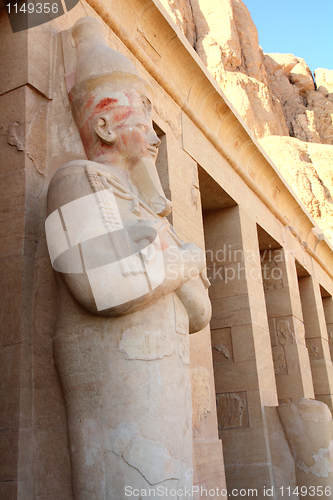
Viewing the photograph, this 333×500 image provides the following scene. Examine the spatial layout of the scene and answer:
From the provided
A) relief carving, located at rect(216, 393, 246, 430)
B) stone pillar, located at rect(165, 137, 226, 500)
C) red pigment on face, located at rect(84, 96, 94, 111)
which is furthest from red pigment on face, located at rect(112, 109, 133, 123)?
relief carving, located at rect(216, 393, 246, 430)

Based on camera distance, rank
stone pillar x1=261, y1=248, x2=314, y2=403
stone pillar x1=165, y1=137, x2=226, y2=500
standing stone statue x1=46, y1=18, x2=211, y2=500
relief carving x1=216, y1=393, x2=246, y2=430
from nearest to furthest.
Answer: standing stone statue x1=46, y1=18, x2=211, y2=500 < stone pillar x1=165, y1=137, x2=226, y2=500 < relief carving x1=216, y1=393, x2=246, y2=430 < stone pillar x1=261, y1=248, x2=314, y2=403

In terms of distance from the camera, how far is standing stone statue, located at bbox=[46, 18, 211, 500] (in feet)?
6.12

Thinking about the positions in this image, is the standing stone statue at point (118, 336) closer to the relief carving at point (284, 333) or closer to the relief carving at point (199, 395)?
the relief carving at point (199, 395)

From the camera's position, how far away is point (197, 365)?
3543 millimetres

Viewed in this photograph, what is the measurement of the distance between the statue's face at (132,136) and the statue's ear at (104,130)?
0.02 metres

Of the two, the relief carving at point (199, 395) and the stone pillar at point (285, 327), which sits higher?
the stone pillar at point (285, 327)

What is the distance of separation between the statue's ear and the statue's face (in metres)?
0.02

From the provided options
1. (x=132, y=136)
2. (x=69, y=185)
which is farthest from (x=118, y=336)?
(x=132, y=136)

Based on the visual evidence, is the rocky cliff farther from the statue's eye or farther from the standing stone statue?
the standing stone statue

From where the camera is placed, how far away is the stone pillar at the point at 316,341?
7430 mm

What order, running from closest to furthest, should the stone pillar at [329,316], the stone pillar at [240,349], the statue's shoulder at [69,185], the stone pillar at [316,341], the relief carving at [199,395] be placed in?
the statue's shoulder at [69,185], the relief carving at [199,395], the stone pillar at [240,349], the stone pillar at [316,341], the stone pillar at [329,316]

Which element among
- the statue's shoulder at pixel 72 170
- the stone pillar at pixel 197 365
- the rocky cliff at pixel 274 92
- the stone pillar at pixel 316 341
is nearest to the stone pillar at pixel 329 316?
the stone pillar at pixel 316 341

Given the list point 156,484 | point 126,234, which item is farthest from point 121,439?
point 126,234

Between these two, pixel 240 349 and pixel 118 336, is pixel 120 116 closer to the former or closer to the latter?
pixel 118 336
